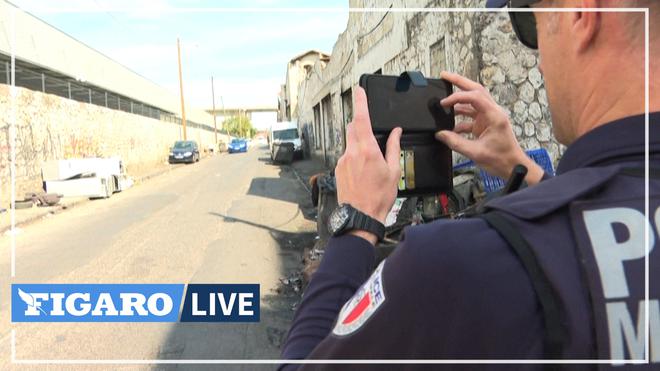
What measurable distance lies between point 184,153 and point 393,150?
29.2 meters

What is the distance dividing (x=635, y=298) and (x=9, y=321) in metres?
5.00

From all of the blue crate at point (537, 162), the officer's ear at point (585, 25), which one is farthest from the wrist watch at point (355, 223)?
the blue crate at point (537, 162)

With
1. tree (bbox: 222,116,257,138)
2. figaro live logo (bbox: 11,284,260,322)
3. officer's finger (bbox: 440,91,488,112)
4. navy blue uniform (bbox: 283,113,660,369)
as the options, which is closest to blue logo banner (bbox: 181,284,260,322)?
figaro live logo (bbox: 11,284,260,322)

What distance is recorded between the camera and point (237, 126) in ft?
262

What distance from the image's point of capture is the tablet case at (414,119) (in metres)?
1.18

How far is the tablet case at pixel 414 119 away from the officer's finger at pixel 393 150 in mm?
58

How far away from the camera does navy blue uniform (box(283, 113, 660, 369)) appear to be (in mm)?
589

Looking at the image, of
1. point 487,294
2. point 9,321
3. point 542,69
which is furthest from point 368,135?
point 9,321

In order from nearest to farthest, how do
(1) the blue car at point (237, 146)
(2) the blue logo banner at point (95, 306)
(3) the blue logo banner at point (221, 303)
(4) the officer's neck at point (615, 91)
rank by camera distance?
(4) the officer's neck at point (615, 91), (2) the blue logo banner at point (95, 306), (3) the blue logo banner at point (221, 303), (1) the blue car at point (237, 146)

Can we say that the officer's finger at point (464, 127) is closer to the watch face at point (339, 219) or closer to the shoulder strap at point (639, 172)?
the watch face at point (339, 219)

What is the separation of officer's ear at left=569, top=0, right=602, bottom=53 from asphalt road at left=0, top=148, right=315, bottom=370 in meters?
3.09

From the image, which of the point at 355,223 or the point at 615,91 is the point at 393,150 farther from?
the point at 615,91

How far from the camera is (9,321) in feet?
14.1

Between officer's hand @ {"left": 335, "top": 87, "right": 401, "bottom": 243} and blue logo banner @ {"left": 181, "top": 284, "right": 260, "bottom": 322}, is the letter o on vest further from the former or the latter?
officer's hand @ {"left": 335, "top": 87, "right": 401, "bottom": 243}
